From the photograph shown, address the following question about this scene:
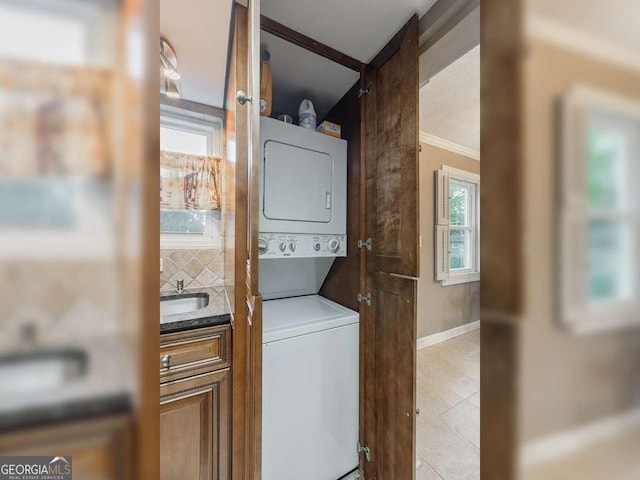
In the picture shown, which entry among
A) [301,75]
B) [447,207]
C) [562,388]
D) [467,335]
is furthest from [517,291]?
[467,335]

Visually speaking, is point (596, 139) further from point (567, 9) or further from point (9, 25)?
point (9, 25)

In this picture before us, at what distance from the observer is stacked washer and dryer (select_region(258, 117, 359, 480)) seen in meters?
1.20

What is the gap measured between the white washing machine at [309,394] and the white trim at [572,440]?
113 centimetres

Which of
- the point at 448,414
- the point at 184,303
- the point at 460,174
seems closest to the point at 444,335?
the point at 448,414

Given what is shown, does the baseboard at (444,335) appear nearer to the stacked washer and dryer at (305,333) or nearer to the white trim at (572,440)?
the stacked washer and dryer at (305,333)

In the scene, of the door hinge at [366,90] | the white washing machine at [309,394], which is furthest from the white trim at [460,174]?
the white washing machine at [309,394]

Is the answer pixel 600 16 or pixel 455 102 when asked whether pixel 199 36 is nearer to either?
pixel 600 16

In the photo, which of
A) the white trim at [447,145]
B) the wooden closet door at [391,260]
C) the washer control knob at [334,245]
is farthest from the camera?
the white trim at [447,145]

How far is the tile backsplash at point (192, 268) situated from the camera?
67.1 inches

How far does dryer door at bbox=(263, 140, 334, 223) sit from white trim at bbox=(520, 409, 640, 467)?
132 cm

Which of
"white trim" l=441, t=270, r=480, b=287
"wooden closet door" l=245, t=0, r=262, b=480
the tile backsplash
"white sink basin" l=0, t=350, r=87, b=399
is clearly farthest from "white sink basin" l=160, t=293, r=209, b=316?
"white trim" l=441, t=270, r=480, b=287

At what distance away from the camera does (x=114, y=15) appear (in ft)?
0.52

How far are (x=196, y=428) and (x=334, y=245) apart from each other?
1.15 metres

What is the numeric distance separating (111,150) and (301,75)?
5.54 ft
